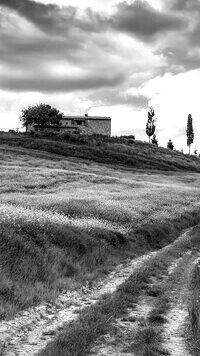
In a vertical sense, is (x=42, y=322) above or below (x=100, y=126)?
below

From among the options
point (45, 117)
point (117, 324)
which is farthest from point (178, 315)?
point (45, 117)

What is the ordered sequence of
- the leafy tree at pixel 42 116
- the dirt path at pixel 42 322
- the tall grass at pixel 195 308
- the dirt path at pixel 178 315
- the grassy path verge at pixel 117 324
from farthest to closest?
the leafy tree at pixel 42 116, the tall grass at pixel 195 308, the dirt path at pixel 178 315, the dirt path at pixel 42 322, the grassy path verge at pixel 117 324

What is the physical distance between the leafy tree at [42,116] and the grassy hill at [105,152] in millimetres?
40405

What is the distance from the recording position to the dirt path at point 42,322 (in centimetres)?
978

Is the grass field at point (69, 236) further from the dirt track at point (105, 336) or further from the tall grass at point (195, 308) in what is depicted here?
the tall grass at point (195, 308)

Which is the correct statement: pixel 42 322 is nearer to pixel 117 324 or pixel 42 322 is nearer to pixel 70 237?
pixel 117 324

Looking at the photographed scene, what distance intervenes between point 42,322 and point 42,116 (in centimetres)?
15749

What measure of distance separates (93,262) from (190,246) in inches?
367

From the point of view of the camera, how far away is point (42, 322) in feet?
38.0

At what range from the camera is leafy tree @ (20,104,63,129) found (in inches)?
6511

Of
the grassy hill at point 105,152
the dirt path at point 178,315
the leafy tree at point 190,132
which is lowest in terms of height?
the dirt path at point 178,315

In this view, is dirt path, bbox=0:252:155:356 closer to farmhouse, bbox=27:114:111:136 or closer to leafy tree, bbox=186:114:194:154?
farmhouse, bbox=27:114:111:136

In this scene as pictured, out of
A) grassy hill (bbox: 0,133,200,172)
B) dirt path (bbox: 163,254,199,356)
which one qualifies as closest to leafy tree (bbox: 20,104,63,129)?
grassy hill (bbox: 0,133,200,172)

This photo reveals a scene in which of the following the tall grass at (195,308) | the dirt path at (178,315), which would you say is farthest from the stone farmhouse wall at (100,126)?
the tall grass at (195,308)
